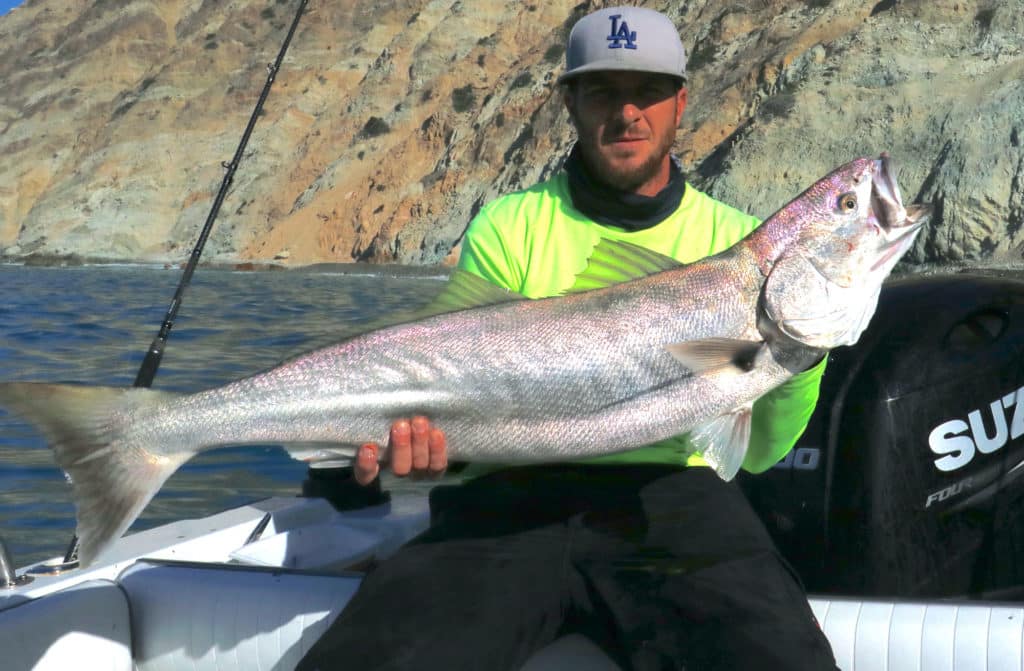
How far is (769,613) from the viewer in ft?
9.10

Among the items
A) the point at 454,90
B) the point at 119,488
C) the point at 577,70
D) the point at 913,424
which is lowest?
the point at 913,424

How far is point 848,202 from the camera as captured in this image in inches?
117

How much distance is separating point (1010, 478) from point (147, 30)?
95.0 metres

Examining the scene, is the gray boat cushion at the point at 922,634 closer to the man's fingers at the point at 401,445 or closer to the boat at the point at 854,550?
the boat at the point at 854,550

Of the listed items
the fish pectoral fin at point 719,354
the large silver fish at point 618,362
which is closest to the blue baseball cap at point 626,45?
the large silver fish at point 618,362

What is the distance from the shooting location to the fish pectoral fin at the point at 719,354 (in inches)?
115

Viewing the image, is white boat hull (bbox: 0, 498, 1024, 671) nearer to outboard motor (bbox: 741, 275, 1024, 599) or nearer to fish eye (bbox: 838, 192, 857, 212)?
outboard motor (bbox: 741, 275, 1024, 599)

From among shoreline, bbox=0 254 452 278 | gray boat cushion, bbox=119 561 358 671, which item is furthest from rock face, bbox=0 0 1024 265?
gray boat cushion, bbox=119 561 358 671

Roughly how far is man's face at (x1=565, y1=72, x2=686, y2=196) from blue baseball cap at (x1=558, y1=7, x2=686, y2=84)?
69 mm

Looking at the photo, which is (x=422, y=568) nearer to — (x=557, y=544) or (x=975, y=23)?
(x=557, y=544)

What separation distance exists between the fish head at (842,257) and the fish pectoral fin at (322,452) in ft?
3.82

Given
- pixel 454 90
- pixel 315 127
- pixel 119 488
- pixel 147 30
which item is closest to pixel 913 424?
pixel 119 488

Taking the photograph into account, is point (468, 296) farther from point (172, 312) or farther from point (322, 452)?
point (172, 312)

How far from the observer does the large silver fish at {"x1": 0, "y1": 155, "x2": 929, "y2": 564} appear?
2943 mm
